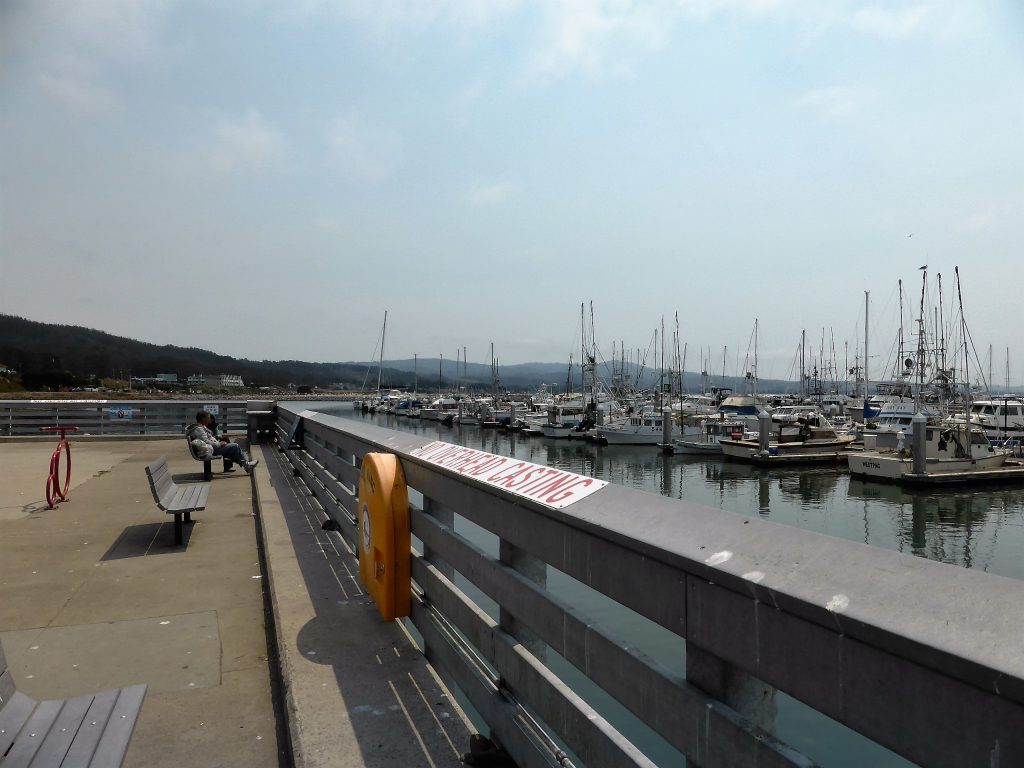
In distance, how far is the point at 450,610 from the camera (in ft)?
12.0

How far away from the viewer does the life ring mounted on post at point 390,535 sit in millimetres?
4234

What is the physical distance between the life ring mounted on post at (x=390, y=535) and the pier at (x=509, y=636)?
9 cm

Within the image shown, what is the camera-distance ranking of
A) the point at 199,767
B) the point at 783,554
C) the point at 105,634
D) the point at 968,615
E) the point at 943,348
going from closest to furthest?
the point at 968,615 < the point at 783,554 < the point at 199,767 < the point at 105,634 < the point at 943,348

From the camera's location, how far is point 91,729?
8.87 ft

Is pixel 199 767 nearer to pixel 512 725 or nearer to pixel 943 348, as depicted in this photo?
pixel 512 725

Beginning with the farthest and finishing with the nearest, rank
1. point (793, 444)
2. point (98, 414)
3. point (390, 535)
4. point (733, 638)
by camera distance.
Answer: point (793, 444)
point (98, 414)
point (390, 535)
point (733, 638)

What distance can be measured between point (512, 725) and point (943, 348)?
2283 inches

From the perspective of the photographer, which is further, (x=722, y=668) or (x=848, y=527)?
(x=848, y=527)

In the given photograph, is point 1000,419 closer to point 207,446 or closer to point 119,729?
point 207,446

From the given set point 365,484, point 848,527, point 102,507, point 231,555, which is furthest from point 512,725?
point 848,527

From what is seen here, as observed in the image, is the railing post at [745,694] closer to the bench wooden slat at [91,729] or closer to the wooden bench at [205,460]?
the bench wooden slat at [91,729]

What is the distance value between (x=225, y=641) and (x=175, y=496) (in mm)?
3745

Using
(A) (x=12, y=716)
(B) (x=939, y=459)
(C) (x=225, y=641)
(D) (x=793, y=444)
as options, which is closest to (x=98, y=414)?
(C) (x=225, y=641)

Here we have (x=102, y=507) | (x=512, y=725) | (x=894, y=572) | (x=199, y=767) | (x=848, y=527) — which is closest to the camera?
(x=894, y=572)
